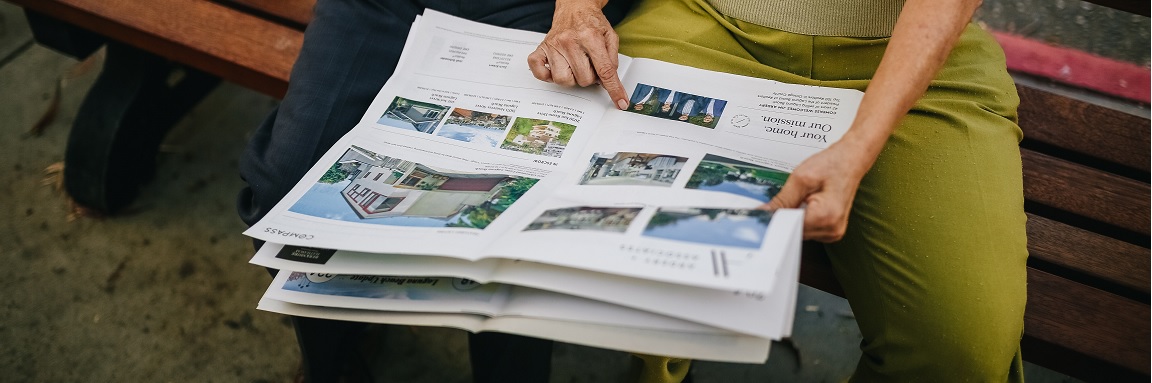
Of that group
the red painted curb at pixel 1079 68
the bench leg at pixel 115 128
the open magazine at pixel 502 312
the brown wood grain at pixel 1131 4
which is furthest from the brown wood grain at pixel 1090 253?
the bench leg at pixel 115 128

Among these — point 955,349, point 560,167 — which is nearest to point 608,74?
point 560,167

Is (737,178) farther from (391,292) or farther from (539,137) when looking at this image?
(391,292)

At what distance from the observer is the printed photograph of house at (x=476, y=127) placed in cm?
107

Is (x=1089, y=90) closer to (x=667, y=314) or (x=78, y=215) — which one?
(x=667, y=314)

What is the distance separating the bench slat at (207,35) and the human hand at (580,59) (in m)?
0.53

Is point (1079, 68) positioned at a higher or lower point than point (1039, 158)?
lower

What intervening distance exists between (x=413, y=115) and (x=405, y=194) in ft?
0.56

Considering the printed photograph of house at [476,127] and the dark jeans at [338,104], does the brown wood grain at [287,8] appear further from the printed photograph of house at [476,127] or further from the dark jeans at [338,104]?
the printed photograph of house at [476,127]

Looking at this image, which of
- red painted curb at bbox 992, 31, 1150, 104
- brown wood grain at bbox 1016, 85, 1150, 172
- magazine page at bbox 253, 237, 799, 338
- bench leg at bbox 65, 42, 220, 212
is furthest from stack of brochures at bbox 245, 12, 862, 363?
red painted curb at bbox 992, 31, 1150, 104

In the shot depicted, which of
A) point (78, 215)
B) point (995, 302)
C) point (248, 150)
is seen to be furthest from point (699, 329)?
point (78, 215)

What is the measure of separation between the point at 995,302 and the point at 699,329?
390 mm

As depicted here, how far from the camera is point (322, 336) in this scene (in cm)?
130

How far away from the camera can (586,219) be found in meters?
0.86

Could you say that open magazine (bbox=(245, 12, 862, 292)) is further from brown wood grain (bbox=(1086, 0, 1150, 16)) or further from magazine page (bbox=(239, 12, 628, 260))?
brown wood grain (bbox=(1086, 0, 1150, 16))
